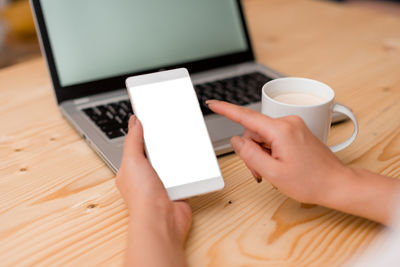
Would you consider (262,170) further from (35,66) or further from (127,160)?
(35,66)

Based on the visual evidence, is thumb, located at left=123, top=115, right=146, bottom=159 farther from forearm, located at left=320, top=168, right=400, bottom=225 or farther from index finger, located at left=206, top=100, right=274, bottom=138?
forearm, located at left=320, top=168, right=400, bottom=225

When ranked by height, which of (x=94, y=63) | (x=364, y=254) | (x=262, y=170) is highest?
(x=94, y=63)

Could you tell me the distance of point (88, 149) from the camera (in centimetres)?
64

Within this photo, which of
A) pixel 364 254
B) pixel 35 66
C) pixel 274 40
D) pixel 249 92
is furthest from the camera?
pixel 274 40

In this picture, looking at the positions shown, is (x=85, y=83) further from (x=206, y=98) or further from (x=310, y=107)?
(x=310, y=107)

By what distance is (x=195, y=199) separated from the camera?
53cm

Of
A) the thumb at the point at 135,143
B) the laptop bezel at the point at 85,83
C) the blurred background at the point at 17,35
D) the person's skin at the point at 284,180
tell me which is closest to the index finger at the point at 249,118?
the person's skin at the point at 284,180

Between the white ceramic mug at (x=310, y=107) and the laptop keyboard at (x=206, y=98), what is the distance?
17 cm

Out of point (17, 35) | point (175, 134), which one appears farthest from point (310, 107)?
point (17, 35)

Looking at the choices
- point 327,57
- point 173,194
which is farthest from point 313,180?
point 327,57

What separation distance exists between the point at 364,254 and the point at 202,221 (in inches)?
7.4

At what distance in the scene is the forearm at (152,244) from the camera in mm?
397

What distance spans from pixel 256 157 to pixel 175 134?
0.35 feet

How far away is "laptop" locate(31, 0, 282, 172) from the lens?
2.23ft
